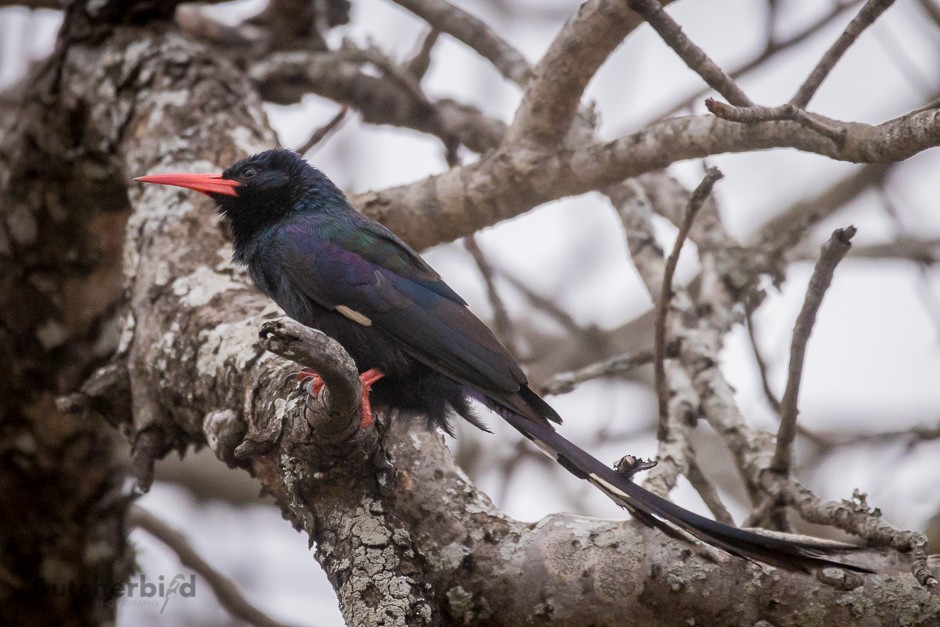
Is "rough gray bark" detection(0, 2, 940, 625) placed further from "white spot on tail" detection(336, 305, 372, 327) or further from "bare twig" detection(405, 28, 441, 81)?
"bare twig" detection(405, 28, 441, 81)

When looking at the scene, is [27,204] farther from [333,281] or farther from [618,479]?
[618,479]

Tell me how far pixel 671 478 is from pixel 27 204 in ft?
9.79

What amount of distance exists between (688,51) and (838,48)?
402mm

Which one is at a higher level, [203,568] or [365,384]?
[365,384]

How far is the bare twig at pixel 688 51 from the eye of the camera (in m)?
2.57

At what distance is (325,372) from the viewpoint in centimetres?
212

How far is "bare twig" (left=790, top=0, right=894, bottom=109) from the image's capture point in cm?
246

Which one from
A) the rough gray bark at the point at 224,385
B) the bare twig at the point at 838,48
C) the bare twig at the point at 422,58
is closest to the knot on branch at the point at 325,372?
the rough gray bark at the point at 224,385

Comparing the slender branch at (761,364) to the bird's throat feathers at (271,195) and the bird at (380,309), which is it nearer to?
the bird at (380,309)

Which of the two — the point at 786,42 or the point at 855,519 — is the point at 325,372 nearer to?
the point at 855,519

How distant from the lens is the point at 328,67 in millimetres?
4645

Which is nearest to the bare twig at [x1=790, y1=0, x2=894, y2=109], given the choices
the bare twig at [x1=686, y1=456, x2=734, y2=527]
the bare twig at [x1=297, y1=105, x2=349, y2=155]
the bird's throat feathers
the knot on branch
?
the bare twig at [x1=686, y1=456, x2=734, y2=527]

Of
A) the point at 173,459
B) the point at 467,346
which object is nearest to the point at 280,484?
the point at 467,346

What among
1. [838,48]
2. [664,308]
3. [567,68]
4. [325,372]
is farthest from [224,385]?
[838,48]
